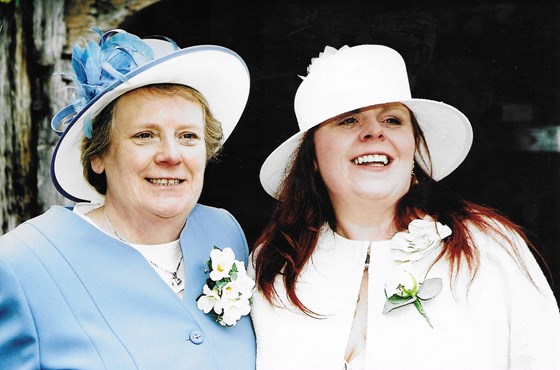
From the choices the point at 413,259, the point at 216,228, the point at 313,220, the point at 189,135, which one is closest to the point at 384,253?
the point at 413,259

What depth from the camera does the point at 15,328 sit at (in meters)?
2.39

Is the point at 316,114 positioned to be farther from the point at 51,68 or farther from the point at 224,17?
the point at 51,68

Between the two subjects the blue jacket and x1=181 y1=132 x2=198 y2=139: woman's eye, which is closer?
the blue jacket

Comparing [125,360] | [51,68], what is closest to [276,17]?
[51,68]

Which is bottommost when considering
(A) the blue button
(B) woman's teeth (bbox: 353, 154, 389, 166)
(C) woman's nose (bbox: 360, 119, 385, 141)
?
(A) the blue button

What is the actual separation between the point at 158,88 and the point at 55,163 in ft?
1.78

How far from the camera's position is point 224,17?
159 inches

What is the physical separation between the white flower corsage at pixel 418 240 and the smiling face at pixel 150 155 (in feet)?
2.65

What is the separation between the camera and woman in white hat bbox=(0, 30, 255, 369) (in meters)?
2.43

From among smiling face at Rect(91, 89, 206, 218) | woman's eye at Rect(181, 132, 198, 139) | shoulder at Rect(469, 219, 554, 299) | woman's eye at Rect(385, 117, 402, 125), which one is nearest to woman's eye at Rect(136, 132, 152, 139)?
smiling face at Rect(91, 89, 206, 218)

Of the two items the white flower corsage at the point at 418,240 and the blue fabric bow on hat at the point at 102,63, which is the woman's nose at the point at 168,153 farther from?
the white flower corsage at the point at 418,240

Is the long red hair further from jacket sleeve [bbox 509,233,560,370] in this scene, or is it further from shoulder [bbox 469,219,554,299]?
jacket sleeve [bbox 509,233,560,370]

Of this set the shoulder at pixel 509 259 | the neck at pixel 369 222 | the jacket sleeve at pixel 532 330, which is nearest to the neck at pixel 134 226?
the neck at pixel 369 222

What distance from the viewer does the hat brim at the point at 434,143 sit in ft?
9.82
